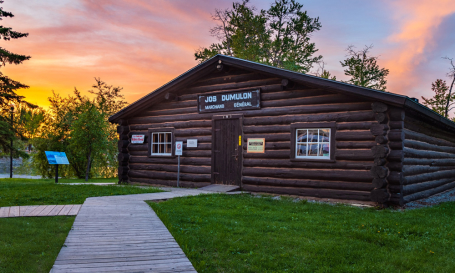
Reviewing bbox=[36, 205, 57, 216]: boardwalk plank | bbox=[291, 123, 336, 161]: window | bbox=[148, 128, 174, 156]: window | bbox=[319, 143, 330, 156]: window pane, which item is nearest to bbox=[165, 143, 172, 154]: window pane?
bbox=[148, 128, 174, 156]: window

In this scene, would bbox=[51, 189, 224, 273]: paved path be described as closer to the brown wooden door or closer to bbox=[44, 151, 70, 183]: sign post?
the brown wooden door

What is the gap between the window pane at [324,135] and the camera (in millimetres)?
11188

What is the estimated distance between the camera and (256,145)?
12.6 m

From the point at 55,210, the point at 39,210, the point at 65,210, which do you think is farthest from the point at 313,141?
the point at 39,210

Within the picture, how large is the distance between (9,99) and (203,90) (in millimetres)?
12437

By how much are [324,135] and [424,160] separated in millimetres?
4279

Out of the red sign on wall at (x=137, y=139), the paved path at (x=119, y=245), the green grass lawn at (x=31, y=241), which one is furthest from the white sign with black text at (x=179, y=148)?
the green grass lawn at (x=31, y=241)

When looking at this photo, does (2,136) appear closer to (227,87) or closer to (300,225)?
(227,87)

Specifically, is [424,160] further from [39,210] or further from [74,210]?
→ [39,210]

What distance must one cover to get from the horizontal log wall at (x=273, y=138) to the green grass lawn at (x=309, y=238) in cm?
213

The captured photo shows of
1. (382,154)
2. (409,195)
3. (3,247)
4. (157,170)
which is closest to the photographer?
(3,247)

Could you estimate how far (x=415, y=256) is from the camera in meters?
5.03

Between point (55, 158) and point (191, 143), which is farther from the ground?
point (191, 143)

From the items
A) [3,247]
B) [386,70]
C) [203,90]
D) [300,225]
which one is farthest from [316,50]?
[3,247]
